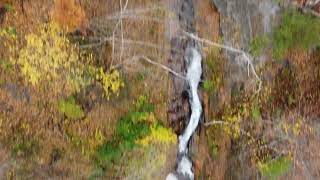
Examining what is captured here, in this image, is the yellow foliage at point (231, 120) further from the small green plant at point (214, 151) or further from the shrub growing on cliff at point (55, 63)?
the shrub growing on cliff at point (55, 63)

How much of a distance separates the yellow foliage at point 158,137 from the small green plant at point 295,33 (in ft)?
1.43

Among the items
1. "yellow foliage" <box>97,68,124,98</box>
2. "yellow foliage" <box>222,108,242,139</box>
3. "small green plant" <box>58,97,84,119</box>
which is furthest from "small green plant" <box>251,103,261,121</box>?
"small green plant" <box>58,97,84,119</box>

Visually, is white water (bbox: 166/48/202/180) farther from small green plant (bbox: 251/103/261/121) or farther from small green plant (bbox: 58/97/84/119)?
small green plant (bbox: 58/97/84/119)

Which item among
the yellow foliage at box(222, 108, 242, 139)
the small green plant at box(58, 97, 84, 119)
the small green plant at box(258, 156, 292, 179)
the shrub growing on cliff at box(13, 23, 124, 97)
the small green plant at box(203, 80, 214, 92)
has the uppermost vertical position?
the shrub growing on cliff at box(13, 23, 124, 97)

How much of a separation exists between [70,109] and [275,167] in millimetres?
701

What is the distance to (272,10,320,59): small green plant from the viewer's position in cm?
195

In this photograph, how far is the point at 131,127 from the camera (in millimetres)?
1917

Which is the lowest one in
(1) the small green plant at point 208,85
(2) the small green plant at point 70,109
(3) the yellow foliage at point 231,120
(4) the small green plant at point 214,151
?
(4) the small green plant at point 214,151

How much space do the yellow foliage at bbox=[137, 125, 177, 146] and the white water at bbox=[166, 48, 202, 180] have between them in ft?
0.14

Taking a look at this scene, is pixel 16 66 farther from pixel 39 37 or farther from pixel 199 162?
pixel 199 162

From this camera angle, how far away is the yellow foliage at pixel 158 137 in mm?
1931

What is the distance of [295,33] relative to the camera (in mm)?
1948

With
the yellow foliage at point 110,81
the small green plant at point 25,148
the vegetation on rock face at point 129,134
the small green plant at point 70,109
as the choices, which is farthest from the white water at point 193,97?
the small green plant at point 25,148

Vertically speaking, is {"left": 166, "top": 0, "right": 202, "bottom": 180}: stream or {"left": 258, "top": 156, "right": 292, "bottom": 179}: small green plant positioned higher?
{"left": 166, "top": 0, "right": 202, "bottom": 180}: stream
